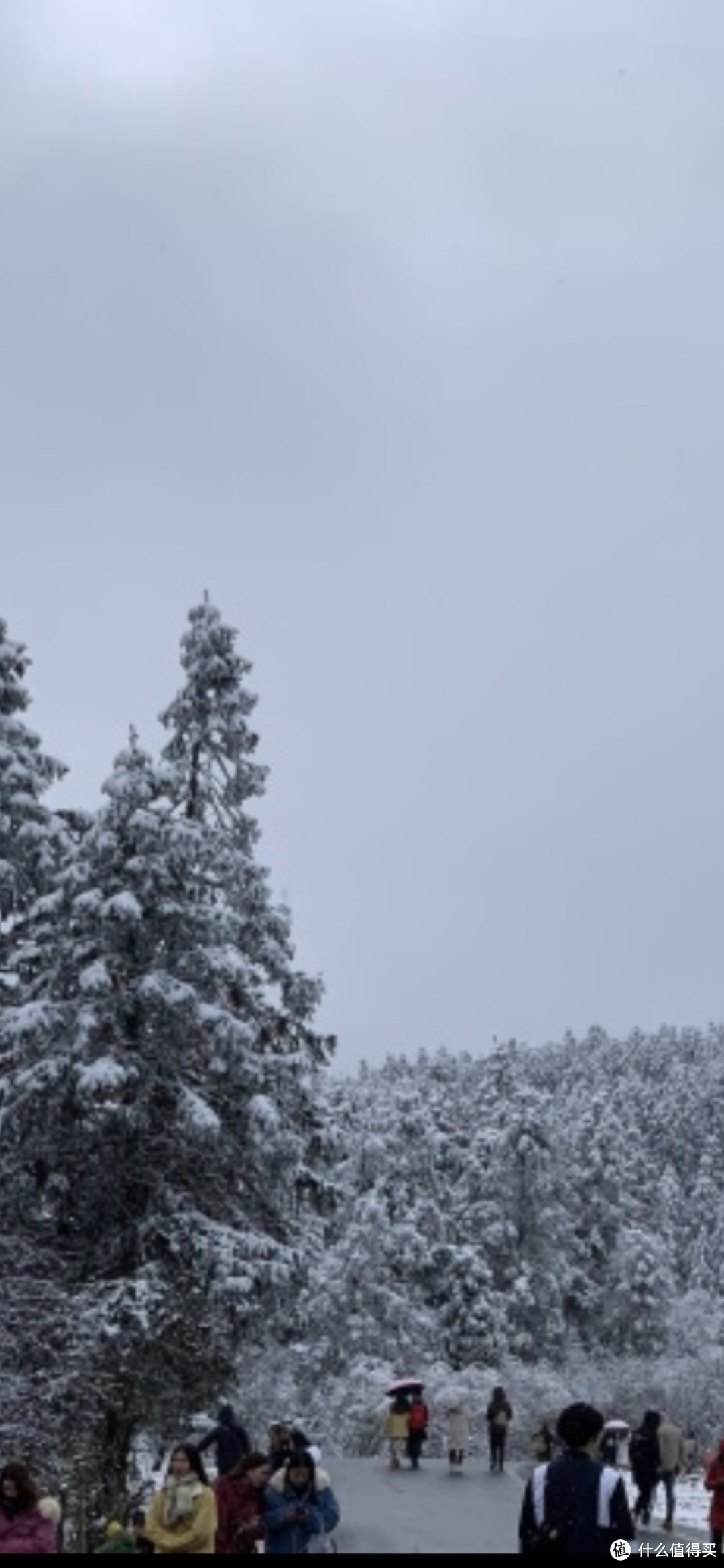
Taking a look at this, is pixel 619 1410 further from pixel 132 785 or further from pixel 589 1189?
pixel 132 785

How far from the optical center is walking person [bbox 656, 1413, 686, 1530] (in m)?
27.4

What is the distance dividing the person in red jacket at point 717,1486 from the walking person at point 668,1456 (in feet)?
28.5

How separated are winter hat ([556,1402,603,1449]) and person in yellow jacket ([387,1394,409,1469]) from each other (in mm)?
30141

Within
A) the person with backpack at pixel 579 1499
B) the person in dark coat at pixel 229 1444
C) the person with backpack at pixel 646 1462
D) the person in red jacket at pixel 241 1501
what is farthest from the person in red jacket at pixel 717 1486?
the person with backpack at pixel 579 1499

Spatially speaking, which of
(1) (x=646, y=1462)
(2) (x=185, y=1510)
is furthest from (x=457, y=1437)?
(2) (x=185, y=1510)

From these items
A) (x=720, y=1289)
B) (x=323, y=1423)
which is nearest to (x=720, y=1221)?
(x=720, y=1289)

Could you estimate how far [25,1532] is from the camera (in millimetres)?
11984

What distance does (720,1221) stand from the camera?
12094 centimetres

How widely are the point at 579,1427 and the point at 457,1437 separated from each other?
30264 mm

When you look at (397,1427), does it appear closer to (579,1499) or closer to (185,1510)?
(185,1510)

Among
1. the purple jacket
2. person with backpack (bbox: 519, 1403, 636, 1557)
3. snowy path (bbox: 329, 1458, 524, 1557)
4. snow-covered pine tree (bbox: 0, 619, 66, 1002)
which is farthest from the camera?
snow-covered pine tree (bbox: 0, 619, 66, 1002)

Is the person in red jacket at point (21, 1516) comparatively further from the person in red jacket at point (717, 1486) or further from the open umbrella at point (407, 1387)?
the open umbrella at point (407, 1387)

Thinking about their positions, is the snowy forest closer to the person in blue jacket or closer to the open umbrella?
the open umbrella

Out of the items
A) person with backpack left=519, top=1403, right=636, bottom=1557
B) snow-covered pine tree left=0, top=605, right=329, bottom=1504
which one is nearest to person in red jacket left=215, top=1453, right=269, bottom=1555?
person with backpack left=519, top=1403, right=636, bottom=1557
